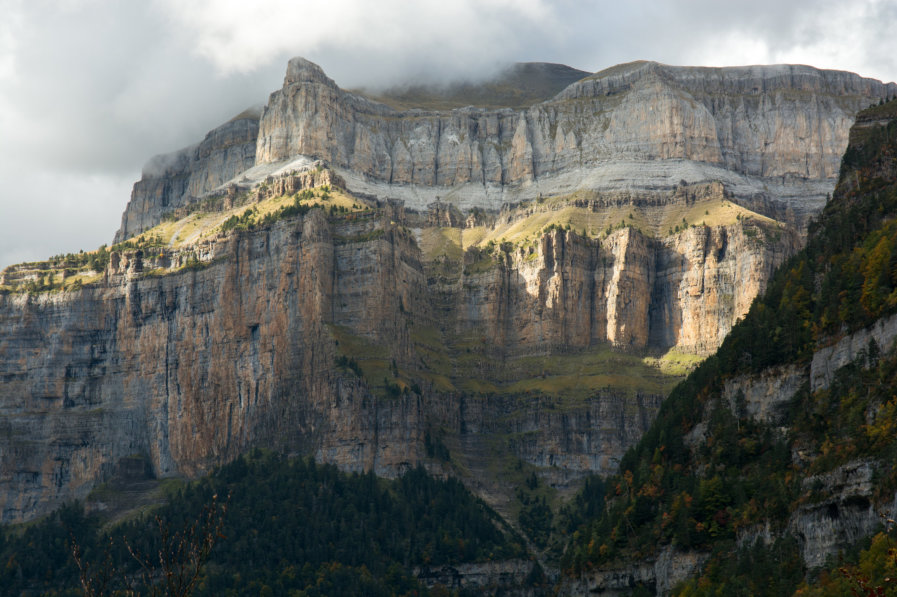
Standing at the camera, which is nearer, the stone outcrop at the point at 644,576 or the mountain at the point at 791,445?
the mountain at the point at 791,445

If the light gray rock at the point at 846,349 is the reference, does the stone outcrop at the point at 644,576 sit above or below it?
below

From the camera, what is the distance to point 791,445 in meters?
144

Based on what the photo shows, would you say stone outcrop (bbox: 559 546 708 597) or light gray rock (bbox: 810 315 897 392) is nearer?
light gray rock (bbox: 810 315 897 392)

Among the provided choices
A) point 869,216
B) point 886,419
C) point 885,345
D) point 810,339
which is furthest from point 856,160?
point 886,419

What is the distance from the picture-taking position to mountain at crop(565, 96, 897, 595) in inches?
4956

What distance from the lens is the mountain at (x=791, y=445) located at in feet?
413

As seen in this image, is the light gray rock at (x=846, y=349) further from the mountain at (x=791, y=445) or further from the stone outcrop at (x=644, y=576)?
the stone outcrop at (x=644, y=576)

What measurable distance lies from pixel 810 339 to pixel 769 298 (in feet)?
66.2

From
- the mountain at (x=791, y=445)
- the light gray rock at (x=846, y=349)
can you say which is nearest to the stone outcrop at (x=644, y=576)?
the mountain at (x=791, y=445)

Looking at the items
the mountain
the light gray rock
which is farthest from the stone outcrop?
the light gray rock

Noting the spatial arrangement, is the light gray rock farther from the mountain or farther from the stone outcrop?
the stone outcrop

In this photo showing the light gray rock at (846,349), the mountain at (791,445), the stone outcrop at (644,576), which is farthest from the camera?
the stone outcrop at (644,576)

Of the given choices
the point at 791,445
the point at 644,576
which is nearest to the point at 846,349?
the point at 791,445

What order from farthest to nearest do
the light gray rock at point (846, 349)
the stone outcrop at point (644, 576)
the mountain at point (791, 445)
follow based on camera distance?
the stone outcrop at point (644, 576)
the light gray rock at point (846, 349)
the mountain at point (791, 445)
